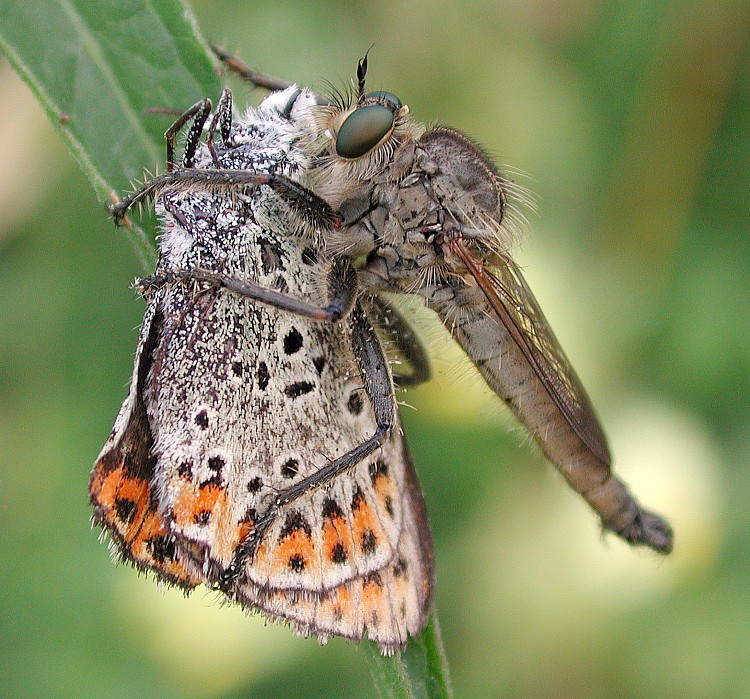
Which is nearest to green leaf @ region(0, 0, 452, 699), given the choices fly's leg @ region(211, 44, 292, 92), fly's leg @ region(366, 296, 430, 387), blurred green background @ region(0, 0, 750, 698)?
fly's leg @ region(211, 44, 292, 92)

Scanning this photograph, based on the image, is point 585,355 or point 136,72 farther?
point 585,355

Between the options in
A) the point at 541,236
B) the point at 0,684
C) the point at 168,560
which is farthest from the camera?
the point at 541,236

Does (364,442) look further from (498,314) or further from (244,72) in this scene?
(244,72)

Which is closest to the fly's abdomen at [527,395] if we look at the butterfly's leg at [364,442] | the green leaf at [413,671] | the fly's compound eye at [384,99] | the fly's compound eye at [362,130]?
the butterfly's leg at [364,442]

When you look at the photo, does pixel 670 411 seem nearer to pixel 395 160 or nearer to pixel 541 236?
pixel 541 236

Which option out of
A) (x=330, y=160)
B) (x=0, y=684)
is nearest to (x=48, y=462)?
(x=0, y=684)

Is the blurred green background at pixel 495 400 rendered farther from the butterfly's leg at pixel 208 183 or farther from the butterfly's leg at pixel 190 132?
the butterfly's leg at pixel 208 183

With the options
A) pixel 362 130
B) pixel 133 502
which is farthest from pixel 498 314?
pixel 133 502

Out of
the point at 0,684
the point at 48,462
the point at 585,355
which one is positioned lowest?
the point at 585,355
